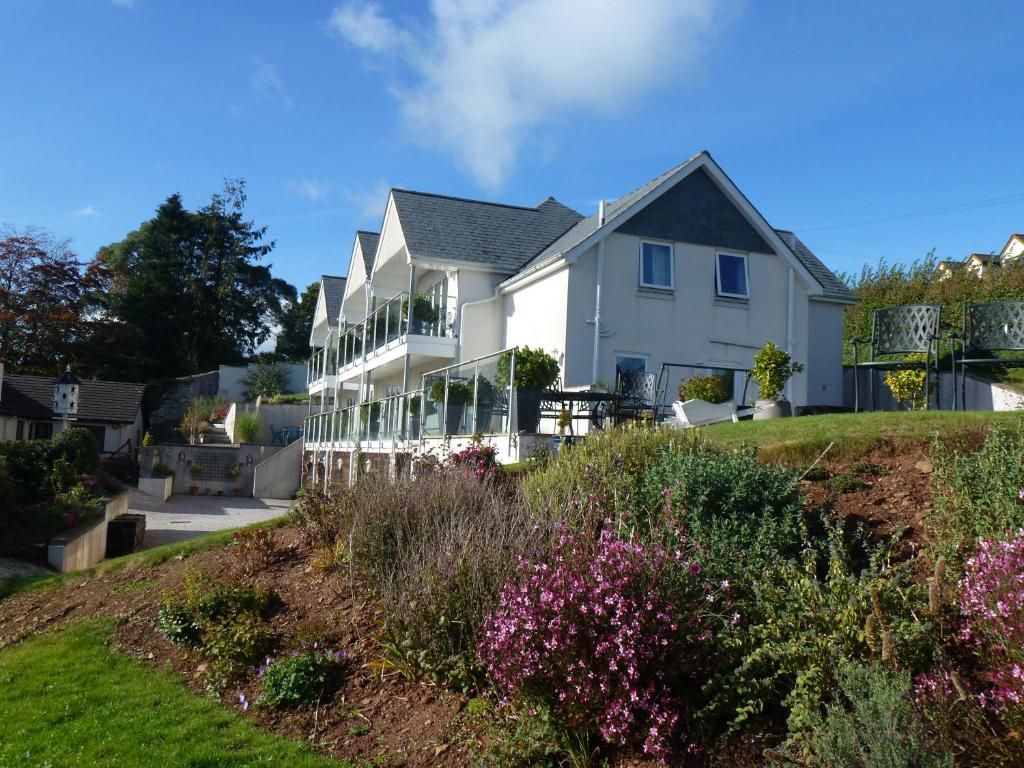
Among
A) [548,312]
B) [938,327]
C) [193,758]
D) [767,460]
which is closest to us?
[193,758]

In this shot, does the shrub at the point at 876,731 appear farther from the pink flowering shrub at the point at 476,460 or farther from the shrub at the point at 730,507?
the pink flowering shrub at the point at 476,460

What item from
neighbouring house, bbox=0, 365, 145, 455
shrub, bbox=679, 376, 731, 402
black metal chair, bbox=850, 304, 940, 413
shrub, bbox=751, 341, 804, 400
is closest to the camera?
black metal chair, bbox=850, 304, 940, 413

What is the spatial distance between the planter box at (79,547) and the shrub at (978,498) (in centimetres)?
1236

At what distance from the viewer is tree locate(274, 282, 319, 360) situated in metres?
60.0

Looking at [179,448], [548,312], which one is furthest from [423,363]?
[179,448]

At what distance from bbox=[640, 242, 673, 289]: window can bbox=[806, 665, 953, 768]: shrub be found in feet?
55.6

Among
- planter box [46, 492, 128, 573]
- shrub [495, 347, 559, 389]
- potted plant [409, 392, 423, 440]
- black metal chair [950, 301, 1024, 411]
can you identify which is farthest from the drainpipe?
planter box [46, 492, 128, 573]

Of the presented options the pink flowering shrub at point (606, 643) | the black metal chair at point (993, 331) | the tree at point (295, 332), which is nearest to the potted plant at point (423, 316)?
the black metal chair at point (993, 331)

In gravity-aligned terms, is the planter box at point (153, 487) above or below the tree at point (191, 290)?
below

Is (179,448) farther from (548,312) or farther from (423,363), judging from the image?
(548,312)

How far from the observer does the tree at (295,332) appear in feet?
197

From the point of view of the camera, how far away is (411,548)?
6.70 meters

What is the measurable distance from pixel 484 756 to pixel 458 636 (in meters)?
1.16

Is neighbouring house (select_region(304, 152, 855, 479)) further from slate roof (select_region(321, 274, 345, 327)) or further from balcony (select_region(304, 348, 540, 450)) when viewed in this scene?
slate roof (select_region(321, 274, 345, 327))
